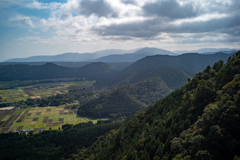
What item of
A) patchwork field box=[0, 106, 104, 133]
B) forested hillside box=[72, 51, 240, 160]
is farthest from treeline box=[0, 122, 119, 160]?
forested hillside box=[72, 51, 240, 160]

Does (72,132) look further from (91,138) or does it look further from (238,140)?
(238,140)

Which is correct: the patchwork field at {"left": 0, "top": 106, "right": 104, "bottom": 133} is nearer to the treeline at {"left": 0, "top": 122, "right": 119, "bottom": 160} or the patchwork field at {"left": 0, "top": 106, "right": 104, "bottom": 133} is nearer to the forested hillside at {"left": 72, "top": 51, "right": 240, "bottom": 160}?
the treeline at {"left": 0, "top": 122, "right": 119, "bottom": 160}

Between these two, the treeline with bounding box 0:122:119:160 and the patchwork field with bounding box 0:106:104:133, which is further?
the patchwork field with bounding box 0:106:104:133

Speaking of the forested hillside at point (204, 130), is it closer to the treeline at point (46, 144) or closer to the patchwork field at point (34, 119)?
the treeline at point (46, 144)

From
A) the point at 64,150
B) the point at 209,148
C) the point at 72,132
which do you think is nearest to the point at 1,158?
Answer: the point at 64,150

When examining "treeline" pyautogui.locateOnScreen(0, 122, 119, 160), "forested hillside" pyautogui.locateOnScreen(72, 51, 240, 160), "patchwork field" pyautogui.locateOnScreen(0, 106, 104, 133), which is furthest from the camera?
"patchwork field" pyautogui.locateOnScreen(0, 106, 104, 133)

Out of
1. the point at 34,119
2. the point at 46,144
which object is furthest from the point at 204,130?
the point at 34,119
